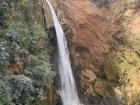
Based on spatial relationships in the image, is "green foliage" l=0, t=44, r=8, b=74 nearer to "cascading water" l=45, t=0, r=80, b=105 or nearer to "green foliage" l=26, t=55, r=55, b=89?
"green foliage" l=26, t=55, r=55, b=89

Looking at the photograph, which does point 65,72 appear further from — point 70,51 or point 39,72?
point 39,72

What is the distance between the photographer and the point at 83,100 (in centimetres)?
1636

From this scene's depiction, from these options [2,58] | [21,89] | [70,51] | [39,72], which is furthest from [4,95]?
[70,51]

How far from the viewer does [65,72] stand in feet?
51.9

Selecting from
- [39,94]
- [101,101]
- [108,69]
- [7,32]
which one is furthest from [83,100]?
[7,32]

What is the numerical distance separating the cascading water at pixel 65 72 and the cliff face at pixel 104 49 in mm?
506

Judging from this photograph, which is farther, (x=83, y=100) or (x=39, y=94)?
(x=83, y=100)

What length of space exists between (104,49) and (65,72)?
2881mm

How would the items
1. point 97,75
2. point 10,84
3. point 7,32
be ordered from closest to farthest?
point 10,84 < point 7,32 < point 97,75

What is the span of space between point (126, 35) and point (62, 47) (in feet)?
12.2

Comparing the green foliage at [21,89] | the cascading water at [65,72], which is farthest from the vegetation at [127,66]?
the green foliage at [21,89]

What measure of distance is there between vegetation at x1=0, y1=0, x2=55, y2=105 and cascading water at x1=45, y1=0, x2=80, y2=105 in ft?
5.16

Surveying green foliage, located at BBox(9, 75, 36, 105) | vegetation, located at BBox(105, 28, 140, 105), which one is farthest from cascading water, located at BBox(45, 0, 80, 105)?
green foliage, located at BBox(9, 75, 36, 105)

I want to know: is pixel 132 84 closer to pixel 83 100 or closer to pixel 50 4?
pixel 83 100
